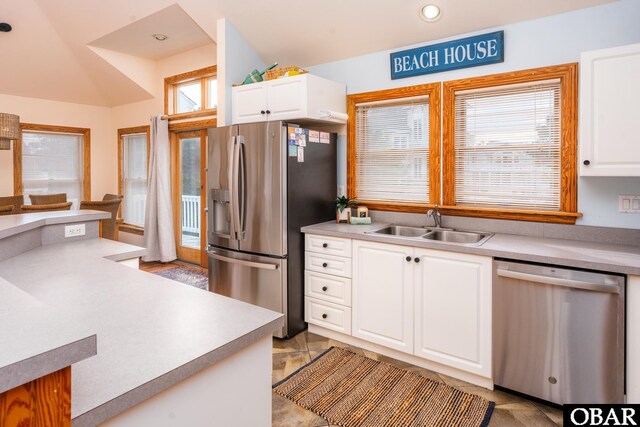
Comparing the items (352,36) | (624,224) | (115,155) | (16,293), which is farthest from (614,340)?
(115,155)

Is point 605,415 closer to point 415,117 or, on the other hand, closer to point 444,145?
point 444,145

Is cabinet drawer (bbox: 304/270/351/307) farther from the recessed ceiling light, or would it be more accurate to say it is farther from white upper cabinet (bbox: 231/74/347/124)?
the recessed ceiling light

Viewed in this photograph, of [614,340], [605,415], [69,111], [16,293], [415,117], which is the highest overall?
[69,111]

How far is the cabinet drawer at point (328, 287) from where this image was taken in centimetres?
304

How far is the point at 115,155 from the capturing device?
21.0 feet

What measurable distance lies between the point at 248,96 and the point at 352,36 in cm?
105

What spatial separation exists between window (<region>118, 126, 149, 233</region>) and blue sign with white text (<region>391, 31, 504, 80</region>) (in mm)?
4245

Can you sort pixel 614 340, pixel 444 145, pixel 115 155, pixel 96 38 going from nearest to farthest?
pixel 614 340 → pixel 444 145 → pixel 96 38 → pixel 115 155

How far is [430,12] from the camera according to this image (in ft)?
9.57

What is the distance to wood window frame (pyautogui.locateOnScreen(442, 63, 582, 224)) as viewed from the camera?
259cm

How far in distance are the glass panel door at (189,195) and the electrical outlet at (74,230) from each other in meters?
2.83

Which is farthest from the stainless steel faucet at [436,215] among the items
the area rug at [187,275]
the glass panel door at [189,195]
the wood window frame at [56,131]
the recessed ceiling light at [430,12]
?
the wood window frame at [56,131]
